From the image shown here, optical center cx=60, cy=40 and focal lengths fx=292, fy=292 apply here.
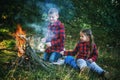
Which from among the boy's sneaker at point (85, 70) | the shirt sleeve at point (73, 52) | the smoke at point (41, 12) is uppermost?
the smoke at point (41, 12)

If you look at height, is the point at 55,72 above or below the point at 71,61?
below

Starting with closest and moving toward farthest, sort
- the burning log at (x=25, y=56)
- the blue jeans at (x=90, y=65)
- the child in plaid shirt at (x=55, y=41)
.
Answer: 1. the burning log at (x=25, y=56)
2. the blue jeans at (x=90, y=65)
3. the child in plaid shirt at (x=55, y=41)

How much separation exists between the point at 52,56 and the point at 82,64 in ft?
2.75

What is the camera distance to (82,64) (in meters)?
5.75

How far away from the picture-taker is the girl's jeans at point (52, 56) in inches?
247

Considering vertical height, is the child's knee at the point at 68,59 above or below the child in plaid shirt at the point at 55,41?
below

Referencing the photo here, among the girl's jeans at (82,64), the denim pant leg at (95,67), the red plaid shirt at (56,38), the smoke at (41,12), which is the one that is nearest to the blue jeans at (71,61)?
the girl's jeans at (82,64)

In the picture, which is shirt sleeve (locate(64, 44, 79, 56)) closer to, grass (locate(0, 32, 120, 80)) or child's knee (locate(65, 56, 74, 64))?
child's knee (locate(65, 56, 74, 64))

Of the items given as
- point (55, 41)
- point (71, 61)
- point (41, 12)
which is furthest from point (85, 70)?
point (41, 12)

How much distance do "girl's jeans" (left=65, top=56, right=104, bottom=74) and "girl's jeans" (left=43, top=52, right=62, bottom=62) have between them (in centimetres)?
32

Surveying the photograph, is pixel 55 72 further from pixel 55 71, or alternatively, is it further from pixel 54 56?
pixel 54 56

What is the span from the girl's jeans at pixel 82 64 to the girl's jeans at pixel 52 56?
0.32 meters

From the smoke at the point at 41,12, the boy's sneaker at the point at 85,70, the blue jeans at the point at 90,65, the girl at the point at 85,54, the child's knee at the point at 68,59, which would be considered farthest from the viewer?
the smoke at the point at 41,12

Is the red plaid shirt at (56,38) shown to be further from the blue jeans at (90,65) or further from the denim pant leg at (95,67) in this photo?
the denim pant leg at (95,67)
